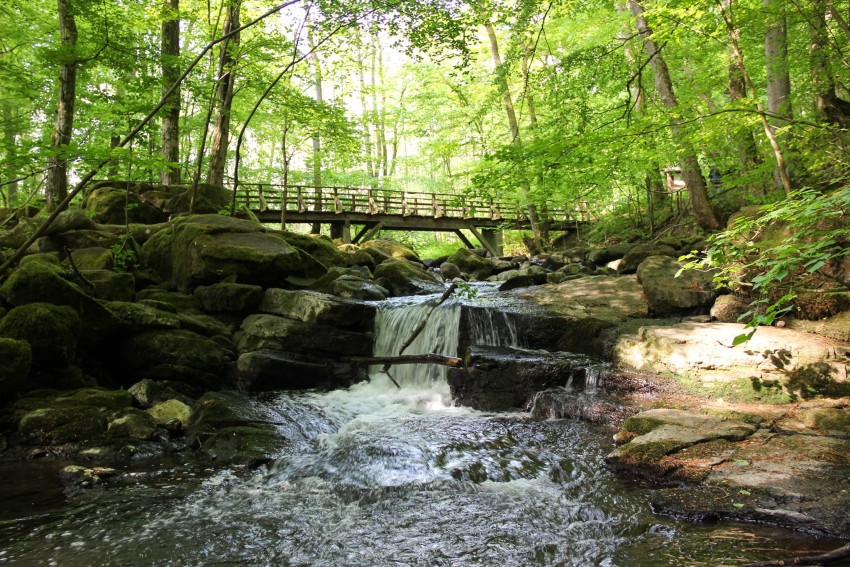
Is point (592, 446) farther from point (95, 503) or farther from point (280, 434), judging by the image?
point (95, 503)

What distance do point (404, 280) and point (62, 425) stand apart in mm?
7292

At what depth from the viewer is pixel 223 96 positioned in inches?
497

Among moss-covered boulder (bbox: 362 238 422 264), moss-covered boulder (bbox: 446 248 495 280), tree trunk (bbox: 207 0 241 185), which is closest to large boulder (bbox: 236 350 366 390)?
tree trunk (bbox: 207 0 241 185)

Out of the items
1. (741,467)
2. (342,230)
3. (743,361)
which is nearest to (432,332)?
(743,361)

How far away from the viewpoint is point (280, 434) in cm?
566

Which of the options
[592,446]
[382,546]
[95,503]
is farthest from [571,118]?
[95,503]

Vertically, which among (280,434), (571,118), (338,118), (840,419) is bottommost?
(280,434)

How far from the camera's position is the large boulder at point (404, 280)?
11328mm

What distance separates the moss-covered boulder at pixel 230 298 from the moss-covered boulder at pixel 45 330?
236 cm

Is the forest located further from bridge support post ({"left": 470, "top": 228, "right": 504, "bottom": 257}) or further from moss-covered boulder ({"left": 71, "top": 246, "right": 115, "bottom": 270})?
bridge support post ({"left": 470, "top": 228, "right": 504, "bottom": 257})

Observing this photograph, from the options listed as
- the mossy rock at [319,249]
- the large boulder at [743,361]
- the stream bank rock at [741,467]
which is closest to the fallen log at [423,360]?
the large boulder at [743,361]

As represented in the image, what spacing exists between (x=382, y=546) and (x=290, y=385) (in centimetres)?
468

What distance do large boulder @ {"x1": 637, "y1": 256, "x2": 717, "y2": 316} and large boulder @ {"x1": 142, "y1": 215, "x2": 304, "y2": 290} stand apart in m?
6.45

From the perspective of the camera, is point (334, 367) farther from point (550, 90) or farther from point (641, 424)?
point (550, 90)
